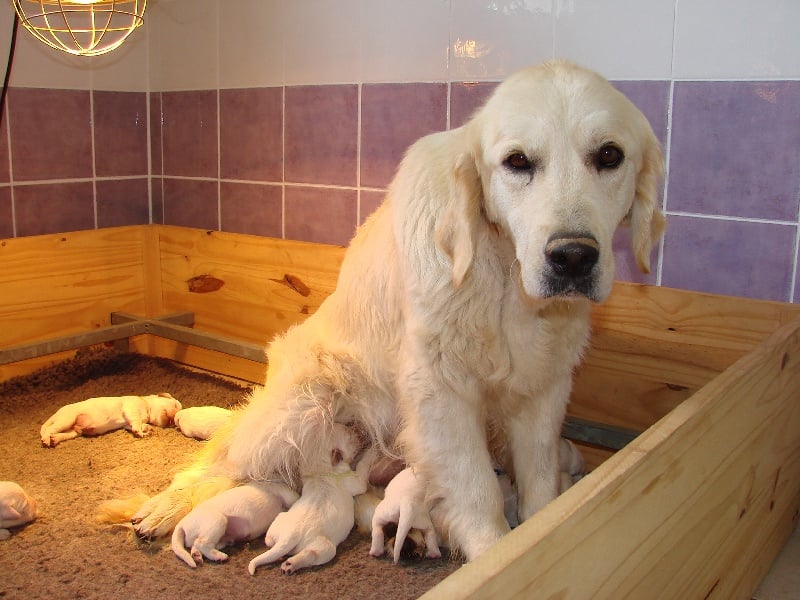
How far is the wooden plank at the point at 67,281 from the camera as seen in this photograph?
8.98 feet

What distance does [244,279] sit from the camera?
2945 millimetres

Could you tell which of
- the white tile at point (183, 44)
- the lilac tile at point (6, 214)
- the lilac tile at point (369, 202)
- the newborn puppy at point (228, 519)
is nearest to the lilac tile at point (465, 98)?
the lilac tile at point (369, 202)

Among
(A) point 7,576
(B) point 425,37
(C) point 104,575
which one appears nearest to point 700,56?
(B) point 425,37

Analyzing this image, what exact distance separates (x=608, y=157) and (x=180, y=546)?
112cm

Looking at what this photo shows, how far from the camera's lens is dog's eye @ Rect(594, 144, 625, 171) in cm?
138

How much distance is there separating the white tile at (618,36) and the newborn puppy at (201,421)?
4.52 ft

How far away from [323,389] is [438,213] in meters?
0.53

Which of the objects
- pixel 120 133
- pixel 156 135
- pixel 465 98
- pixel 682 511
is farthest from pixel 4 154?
pixel 682 511

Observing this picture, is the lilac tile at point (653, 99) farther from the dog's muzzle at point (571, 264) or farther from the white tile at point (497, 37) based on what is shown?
the dog's muzzle at point (571, 264)

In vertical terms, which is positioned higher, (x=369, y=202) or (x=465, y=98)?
(x=465, y=98)

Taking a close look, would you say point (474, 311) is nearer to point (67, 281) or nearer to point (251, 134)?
point (251, 134)

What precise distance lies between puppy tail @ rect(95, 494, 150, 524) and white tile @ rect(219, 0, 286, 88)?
59.9 inches

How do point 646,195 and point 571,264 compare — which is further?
point 646,195

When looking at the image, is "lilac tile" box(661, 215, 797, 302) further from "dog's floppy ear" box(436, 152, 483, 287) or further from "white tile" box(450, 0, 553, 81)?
"dog's floppy ear" box(436, 152, 483, 287)
